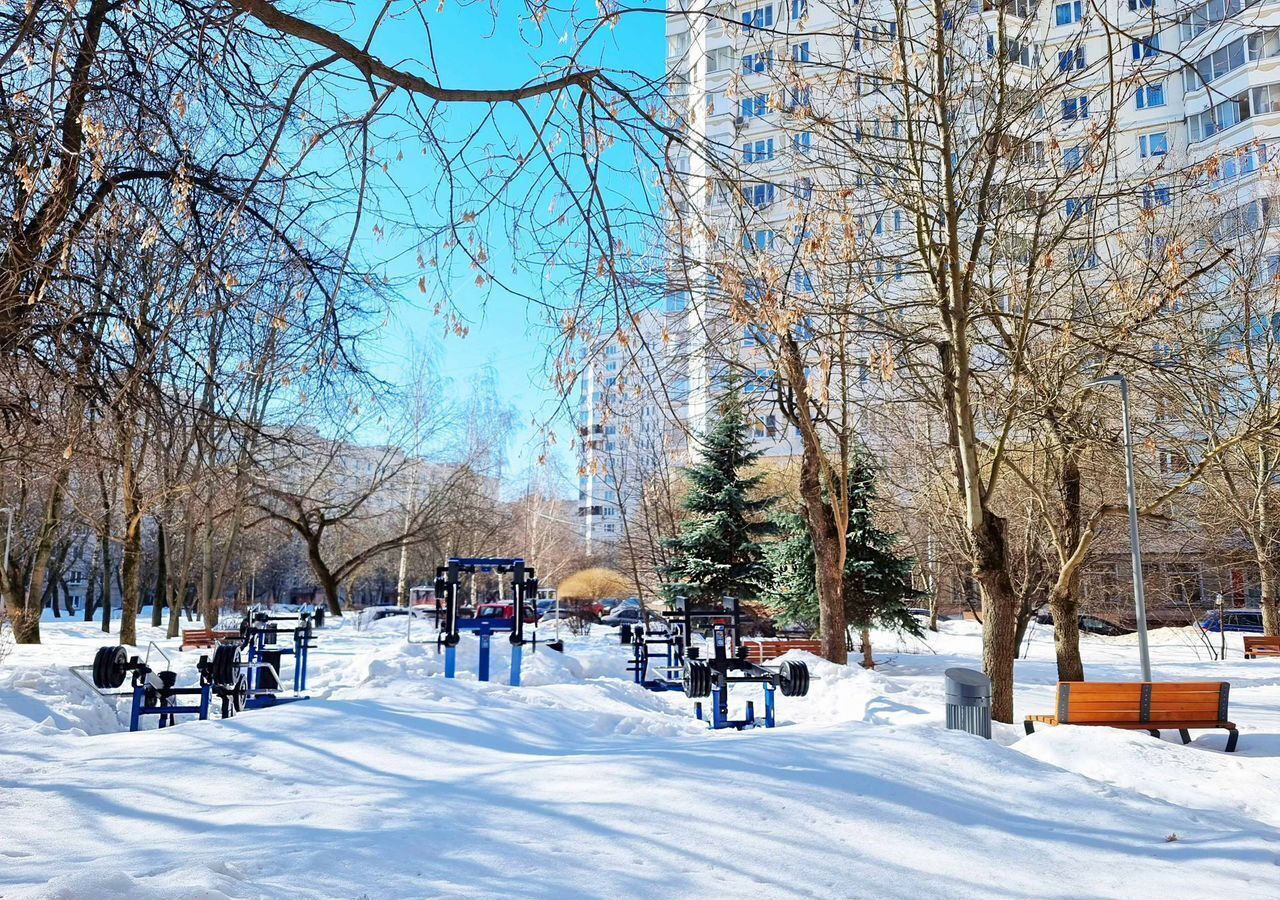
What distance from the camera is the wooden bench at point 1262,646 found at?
24.2 meters

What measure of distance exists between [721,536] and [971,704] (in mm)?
18505

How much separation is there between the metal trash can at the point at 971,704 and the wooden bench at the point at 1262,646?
66.0ft

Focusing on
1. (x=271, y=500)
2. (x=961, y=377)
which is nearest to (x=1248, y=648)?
(x=961, y=377)

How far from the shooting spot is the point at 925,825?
16.6 ft

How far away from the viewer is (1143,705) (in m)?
10.5

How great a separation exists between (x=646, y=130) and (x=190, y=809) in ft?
15.5

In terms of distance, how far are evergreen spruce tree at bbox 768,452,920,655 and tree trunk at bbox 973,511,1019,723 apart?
10.9 metres

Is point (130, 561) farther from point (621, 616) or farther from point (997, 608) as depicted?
point (621, 616)

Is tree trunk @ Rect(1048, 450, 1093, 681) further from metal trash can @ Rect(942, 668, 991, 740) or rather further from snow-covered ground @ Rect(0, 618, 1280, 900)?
metal trash can @ Rect(942, 668, 991, 740)

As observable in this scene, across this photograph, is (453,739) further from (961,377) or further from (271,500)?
(271,500)

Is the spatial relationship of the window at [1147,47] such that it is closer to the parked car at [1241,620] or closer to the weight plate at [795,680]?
the weight plate at [795,680]

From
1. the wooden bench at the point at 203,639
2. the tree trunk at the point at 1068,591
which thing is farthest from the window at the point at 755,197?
the wooden bench at the point at 203,639

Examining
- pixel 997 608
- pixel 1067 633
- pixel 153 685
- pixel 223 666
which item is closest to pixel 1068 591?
pixel 1067 633

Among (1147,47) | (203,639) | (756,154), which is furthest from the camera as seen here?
(203,639)
